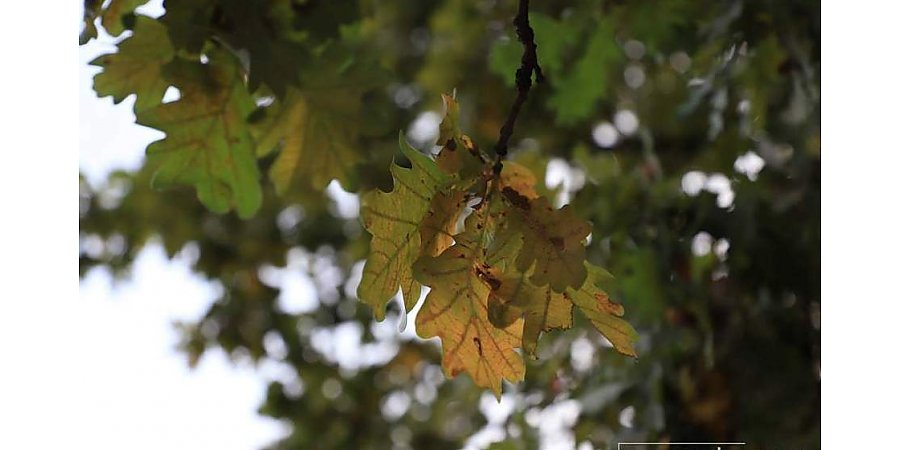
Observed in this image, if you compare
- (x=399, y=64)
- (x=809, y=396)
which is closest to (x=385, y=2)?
(x=399, y=64)

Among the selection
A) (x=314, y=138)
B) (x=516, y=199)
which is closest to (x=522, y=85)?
(x=516, y=199)

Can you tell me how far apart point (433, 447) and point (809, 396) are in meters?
1.54

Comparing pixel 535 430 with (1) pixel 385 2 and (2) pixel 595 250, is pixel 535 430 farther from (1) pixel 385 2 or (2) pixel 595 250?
(1) pixel 385 2

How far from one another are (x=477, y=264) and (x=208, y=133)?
0.46m

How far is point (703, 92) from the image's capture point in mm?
1555

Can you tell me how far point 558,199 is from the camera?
1.68 meters

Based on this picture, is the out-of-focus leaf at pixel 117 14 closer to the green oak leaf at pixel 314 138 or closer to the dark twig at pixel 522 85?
the green oak leaf at pixel 314 138

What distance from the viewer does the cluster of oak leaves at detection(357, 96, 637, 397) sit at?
0.75m

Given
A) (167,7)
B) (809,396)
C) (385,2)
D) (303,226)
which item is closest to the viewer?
(167,7)

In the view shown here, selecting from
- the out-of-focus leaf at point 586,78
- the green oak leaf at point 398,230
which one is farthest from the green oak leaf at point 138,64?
the out-of-focus leaf at point 586,78

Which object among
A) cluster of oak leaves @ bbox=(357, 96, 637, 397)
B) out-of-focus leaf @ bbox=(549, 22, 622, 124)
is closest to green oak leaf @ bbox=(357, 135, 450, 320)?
cluster of oak leaves @ bbox=(357, 96, 637, 397)

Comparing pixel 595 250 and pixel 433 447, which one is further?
pixel 433 447

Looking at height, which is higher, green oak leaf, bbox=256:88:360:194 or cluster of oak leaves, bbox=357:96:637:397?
green oak leaf, bbox=256:88:360:194

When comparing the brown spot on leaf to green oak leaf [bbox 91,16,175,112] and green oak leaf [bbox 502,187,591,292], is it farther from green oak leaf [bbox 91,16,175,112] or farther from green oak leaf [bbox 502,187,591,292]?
green oak leaf [bbox 91,16,175,112]
